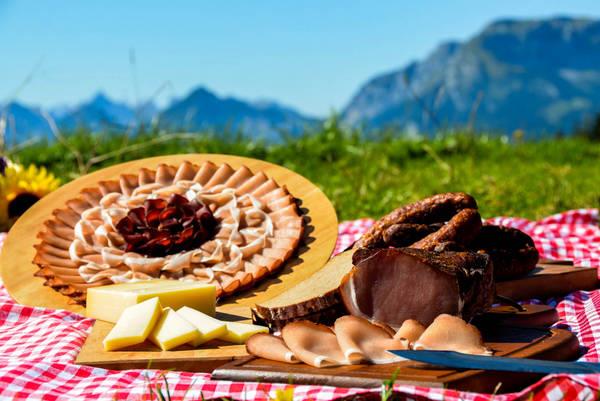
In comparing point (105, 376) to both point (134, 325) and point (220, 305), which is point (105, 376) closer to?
point (134, 325)

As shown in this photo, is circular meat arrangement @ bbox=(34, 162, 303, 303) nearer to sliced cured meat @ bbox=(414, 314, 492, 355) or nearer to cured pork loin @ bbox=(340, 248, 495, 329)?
cured pork loin @ bbox=(340, 248, 495, 329)

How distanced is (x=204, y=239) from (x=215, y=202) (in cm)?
25

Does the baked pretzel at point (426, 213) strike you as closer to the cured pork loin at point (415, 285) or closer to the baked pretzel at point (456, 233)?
the baked pretzel at point (456, 233)

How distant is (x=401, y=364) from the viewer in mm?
1926

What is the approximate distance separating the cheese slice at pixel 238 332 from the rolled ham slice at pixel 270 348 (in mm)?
252

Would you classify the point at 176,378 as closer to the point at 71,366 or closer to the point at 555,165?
the point at 71,366

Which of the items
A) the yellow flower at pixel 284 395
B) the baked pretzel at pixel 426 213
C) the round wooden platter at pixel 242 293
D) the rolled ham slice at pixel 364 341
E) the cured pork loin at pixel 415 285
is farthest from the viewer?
the round wooden platter at pixel 242 293

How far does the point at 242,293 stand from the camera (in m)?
3.06

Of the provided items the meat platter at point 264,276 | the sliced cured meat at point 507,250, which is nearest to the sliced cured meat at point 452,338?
the meat platter at point 264,276

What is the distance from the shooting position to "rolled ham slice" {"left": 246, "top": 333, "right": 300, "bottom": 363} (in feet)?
6.59

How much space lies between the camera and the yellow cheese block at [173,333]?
2.34 metres

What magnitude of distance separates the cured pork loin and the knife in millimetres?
342

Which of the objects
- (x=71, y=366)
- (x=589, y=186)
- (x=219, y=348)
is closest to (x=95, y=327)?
(x=71, y=366)

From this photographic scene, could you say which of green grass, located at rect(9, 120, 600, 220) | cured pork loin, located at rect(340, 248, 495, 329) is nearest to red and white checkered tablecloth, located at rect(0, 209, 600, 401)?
cured pork loin, located at rect(340, 248, 495, 329)
